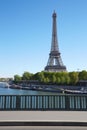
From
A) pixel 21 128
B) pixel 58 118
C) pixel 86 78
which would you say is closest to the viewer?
pixel 21 128

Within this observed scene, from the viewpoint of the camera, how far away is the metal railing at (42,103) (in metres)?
9.56

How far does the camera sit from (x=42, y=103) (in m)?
9.63

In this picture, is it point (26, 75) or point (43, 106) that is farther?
point (26, 75)

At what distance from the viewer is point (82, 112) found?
9.11 metres

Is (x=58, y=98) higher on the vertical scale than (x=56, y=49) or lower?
lower

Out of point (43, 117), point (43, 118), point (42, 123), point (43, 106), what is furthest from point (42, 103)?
point (42, 123)

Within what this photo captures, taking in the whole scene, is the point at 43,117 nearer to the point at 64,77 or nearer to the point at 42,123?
the point at 42,123

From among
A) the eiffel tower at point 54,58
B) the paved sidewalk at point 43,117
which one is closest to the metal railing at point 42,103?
the paved sidewalk at point 43,117

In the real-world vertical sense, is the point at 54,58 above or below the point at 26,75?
above

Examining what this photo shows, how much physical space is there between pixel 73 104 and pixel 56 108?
65cm

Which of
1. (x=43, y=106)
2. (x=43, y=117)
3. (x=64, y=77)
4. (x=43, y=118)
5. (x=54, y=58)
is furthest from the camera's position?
(x=54, y=58)

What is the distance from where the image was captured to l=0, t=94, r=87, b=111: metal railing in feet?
31.4

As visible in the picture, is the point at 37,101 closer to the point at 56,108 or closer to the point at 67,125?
the point at 56,108

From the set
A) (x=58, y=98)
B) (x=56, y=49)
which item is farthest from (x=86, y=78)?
(x=58, y=98)
